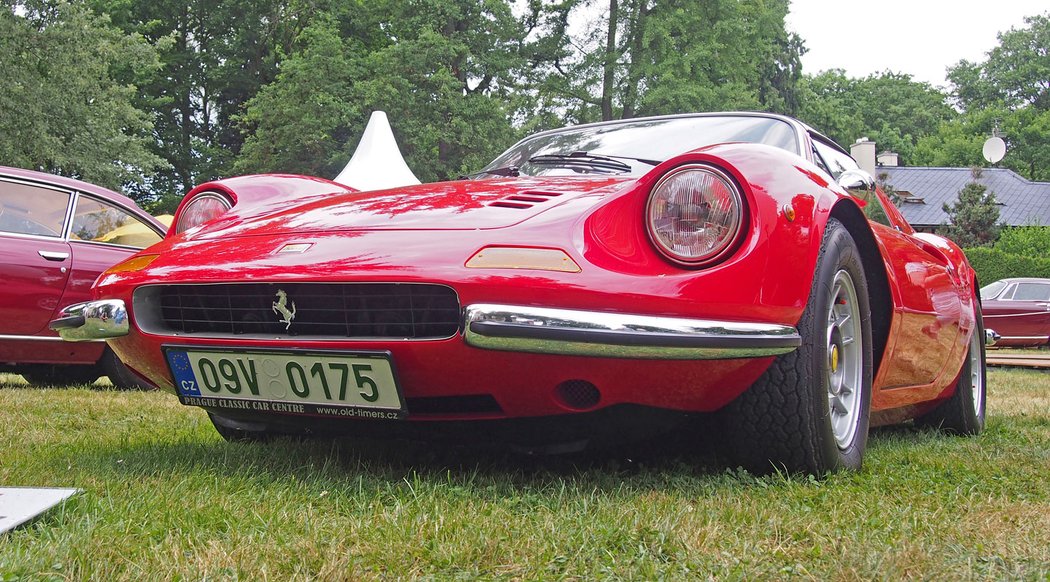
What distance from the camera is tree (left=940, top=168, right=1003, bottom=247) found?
2727cm

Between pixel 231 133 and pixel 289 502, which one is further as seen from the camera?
pixel 231 133

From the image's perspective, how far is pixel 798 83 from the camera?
38.2 m

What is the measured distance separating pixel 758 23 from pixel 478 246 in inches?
1076

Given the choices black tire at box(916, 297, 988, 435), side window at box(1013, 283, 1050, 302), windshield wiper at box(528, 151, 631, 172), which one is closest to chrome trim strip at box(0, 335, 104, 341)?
windshield wiper at box(528, 151, 631, 172)

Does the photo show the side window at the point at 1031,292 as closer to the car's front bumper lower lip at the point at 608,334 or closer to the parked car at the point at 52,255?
the parked car at the point at 52,255

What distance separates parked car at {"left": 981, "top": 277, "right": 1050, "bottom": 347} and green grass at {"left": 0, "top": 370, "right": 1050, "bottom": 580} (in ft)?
45.3

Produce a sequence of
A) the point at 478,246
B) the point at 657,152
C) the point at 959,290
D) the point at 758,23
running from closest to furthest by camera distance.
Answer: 1. the point at 478,246
2. the point at 657,152
3. the point at 959,290
4. the point at 758,23

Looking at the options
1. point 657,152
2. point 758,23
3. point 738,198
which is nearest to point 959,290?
point 657,152

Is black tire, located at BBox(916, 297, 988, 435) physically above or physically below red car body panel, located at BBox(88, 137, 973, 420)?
below

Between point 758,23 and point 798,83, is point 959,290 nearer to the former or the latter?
point 758,23

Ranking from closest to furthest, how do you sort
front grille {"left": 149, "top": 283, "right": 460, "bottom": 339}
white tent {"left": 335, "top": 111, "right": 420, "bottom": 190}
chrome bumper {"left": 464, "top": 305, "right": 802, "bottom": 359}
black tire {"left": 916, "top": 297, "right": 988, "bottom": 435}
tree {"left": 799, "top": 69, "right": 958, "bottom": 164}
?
chrome bumper {"left": 464, "top": 305, "right": 802, "bottom": 359}, front grille {"left": 149, "top": 283, "right": 460, "bottom": 339}, black tire {"left": 916, "top": 297, "right": 988, "bottom": 435}, white tent {"left": 335, "top": 111, "right": 420, "bottom": 190}, tree {"left": 799, "top": 69, "right": 958, "bottom": 164}

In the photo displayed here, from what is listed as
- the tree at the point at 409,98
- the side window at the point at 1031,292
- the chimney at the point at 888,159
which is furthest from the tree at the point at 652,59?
the chimney at the point at 888,159

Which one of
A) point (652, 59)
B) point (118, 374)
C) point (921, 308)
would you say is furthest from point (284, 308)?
point (652, 59)

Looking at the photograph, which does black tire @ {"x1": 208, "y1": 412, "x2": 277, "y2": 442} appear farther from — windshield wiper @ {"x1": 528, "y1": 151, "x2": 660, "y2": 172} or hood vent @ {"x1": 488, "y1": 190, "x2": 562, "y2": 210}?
windshield wiper @ {"x1": 528, "y1": 151, "x2": 660, "y2": 172}
